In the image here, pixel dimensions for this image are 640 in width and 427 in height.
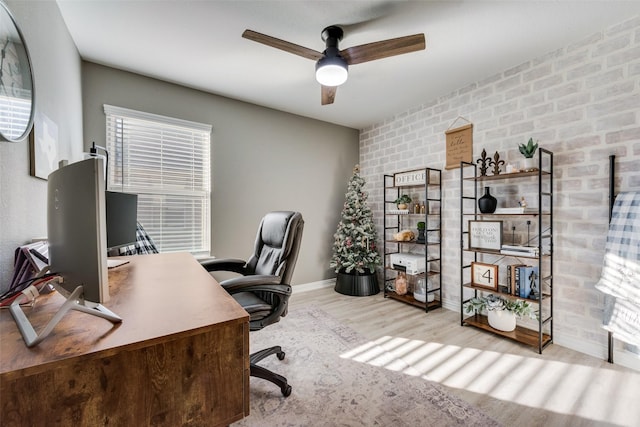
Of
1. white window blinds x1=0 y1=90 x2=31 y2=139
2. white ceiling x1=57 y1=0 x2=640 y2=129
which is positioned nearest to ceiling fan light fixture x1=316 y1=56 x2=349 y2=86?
white ceiling x1=57 y1=0 x2=640 y2=129

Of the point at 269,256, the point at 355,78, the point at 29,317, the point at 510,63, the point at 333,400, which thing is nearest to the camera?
the point at 29,317

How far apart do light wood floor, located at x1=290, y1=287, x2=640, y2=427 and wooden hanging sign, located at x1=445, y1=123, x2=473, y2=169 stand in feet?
5.62

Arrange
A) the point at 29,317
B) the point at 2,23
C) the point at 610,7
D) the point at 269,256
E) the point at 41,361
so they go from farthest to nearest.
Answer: the point at 269,256, the point at 610,7, the point at 2,23, the point at 29,317, the point at 41,361

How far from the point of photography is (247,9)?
1818 millimetres

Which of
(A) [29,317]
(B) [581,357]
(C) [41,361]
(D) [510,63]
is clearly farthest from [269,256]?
(D) [510,63]

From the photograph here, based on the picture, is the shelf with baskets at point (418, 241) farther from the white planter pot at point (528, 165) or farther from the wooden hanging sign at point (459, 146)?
the white planter pot at point (528, 165)

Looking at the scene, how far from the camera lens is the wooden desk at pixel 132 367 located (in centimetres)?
61

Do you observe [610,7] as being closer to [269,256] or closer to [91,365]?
[269,256]

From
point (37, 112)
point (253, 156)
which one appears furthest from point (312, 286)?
point (37, 112)

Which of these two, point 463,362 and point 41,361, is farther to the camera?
point 463,362

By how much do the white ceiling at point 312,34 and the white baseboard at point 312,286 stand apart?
2602mm

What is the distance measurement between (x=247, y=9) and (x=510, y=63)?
7.72 ft

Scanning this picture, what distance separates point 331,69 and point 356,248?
243 cm

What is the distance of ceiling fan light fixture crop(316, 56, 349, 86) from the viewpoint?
1.93 meters
